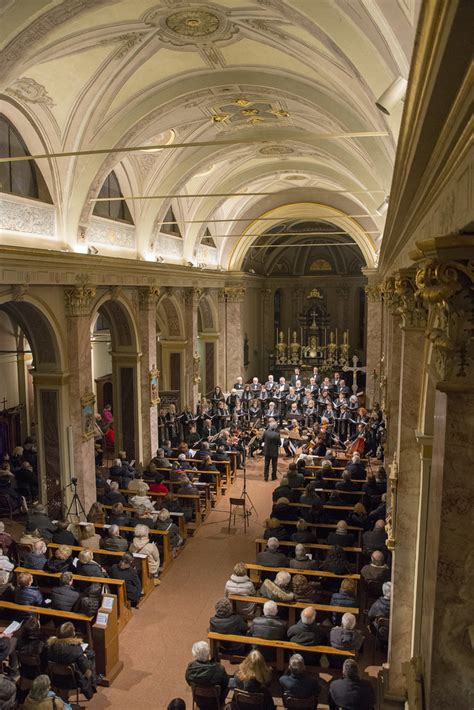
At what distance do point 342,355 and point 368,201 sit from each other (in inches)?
637

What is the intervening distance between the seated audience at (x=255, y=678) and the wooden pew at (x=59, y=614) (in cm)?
244

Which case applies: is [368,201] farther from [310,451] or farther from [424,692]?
[424,692]

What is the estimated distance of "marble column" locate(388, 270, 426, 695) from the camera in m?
6.27

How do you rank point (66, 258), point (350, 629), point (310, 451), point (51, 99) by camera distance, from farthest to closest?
1. point (310, 451)
2. point (66, 258)
3. point (51, 99)
4. point (350, 629)

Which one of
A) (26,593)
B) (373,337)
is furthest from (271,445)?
(373,337)

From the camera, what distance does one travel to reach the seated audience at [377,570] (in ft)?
29.0

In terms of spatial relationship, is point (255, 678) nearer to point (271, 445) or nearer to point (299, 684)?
point (299, 684)

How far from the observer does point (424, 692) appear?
3.63 m

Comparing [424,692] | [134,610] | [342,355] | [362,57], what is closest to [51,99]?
[362,57]

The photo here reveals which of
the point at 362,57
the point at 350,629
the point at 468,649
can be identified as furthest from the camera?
the point at 350,629

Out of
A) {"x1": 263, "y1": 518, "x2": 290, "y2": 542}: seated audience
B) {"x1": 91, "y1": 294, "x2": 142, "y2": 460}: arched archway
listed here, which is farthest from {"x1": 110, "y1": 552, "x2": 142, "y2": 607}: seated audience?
{"x1": 91, "y1": 294, "x2": 142, "y2": 460}: arched archway

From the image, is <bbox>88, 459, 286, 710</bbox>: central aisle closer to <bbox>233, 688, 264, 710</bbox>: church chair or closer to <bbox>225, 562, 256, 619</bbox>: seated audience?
<bbox>225, 562, 256, 619</bbox>: seated audience

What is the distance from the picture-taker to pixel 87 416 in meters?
13.5

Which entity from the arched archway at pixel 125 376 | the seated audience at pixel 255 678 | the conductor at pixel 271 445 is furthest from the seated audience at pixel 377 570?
the arched archway at pixel 125 376
